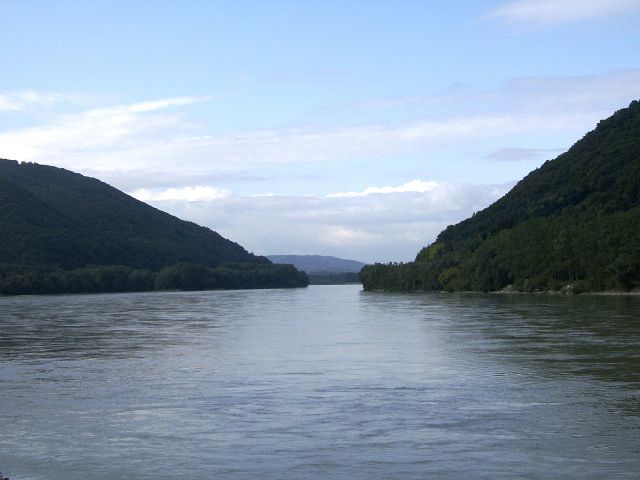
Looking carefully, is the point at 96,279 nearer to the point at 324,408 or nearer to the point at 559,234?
the point at 559,234

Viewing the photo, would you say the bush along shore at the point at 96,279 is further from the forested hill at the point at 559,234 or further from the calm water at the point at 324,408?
the calm water at the point at 324,408

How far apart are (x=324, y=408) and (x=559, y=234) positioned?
106m

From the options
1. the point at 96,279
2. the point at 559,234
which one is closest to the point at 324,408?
the point at 559,234

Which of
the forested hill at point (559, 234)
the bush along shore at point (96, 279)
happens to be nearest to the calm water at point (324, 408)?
the forested hill at point (559, 234)

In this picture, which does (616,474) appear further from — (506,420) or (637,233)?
(637,233)

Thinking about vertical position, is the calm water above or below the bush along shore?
below

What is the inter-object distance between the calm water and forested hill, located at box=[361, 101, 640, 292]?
7366cm

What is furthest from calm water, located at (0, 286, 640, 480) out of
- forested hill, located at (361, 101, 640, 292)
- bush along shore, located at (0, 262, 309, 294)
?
bush along shore, located at (0, 262, 309, 294)

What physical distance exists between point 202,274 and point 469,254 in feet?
218

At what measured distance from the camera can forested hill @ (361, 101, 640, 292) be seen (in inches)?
4380

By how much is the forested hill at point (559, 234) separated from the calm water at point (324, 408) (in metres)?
73.7

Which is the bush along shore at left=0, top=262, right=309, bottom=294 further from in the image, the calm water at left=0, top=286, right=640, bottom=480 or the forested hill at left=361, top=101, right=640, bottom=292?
the calm water at left=0, top=286, right=640, bottom=480

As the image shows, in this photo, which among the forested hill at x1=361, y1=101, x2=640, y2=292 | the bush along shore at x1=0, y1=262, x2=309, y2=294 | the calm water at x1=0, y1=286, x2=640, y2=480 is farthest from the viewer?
the bush along shore at x1=0, y1=262, x2=309, y2=294

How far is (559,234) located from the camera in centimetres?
12244
